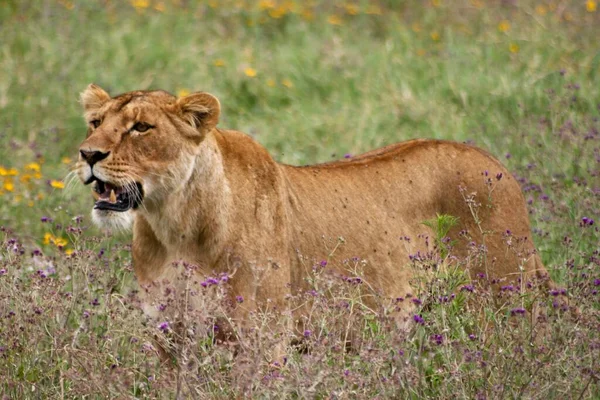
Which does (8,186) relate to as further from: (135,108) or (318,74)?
(318,74)

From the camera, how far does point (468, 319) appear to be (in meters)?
4.26

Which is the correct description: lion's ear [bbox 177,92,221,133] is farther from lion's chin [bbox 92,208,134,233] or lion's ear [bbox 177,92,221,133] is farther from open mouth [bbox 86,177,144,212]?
lion's chin [bbox 92,208,134,233]

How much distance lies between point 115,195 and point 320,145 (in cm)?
410

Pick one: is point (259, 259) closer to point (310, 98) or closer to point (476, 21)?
point (310, 98)

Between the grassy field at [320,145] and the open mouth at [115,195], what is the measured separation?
0.19 meters

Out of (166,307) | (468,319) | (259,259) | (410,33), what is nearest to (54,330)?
(166,307)

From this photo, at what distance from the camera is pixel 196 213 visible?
4.91 meters

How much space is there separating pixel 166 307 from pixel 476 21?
788 cm

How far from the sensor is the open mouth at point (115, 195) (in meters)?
4.69

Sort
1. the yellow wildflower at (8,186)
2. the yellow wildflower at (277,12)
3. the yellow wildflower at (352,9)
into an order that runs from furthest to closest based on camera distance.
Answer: the yellow wildflower at (352,9), the yellow wildflower at (277,12), the yellow wildflower at (8,186)

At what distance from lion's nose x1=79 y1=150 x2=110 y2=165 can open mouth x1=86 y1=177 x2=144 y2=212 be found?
3.0 inches

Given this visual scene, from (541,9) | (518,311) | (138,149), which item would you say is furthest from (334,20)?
(518,311)

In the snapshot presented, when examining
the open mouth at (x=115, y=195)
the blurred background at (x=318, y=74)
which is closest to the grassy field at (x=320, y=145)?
the blurred background at (x=318, y=74)

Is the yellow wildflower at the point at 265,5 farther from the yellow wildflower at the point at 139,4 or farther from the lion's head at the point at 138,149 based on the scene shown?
the lion's head at the point at 138,149
